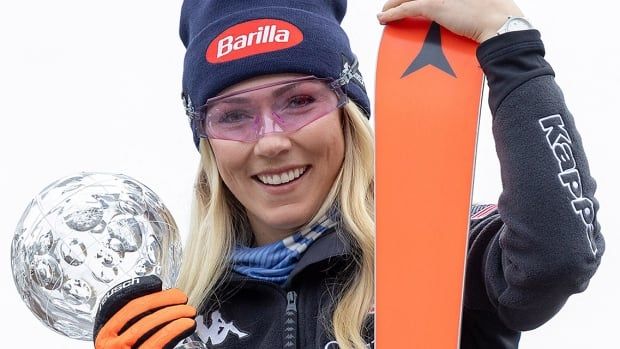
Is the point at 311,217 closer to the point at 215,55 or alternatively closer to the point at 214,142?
the point at 214,142

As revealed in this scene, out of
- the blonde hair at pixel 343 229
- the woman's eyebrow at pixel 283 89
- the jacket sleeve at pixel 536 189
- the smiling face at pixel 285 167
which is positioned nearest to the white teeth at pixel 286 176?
the smiling face at pixel 285 167

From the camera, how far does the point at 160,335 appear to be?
2.39 metres

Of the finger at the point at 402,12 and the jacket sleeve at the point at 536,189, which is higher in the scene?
the finger at the point at 402,12

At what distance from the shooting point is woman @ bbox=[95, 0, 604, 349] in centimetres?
210

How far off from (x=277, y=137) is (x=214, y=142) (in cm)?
25

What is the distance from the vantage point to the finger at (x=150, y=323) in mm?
2383

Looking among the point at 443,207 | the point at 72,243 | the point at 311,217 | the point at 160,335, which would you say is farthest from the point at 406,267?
the point at 72,243

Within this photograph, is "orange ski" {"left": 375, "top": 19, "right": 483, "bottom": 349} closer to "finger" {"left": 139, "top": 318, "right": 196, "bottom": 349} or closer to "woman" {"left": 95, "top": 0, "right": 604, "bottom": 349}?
"woman" {"left": 95, "top": 0, "right": 604, "bottom": 349}

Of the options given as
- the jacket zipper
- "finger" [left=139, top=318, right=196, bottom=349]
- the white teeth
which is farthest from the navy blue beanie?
"finger" [left=139, top=318, right=196, bottom=349]

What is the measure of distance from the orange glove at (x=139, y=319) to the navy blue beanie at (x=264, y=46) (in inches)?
27.4

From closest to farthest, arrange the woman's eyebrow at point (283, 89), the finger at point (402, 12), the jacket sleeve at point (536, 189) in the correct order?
the jacket sleeve at point (536, 189) < the finger at point (402, 12) < the woman's eyebrow at point (283, 89)

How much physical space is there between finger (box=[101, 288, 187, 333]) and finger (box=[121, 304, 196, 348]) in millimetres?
17

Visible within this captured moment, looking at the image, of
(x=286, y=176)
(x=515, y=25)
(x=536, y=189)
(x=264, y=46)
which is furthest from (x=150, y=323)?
(x=515, y=25)

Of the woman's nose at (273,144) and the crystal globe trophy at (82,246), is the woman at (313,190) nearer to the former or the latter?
the woman's nose at (273,144)
